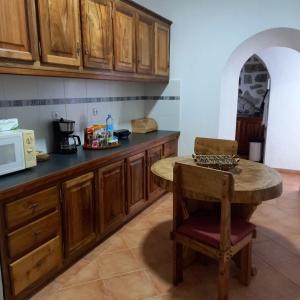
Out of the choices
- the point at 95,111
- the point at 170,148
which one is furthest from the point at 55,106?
the point at 170,148

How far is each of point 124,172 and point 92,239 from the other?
71 centimetres

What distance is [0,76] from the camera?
209 cm

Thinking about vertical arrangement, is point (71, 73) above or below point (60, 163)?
above

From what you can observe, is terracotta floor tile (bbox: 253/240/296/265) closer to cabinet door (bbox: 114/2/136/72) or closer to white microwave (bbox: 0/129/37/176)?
white microwave (bbox: 0/129/37/176)

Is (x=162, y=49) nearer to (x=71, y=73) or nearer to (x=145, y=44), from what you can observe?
(x=145, y=44)

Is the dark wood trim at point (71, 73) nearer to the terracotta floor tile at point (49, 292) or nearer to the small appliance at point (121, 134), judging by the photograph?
the small appliance at point (121, 134)

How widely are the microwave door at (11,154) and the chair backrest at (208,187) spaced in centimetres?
102

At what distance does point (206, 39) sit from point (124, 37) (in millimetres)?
1262

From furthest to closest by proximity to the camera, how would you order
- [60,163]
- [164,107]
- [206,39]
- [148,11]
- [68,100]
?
[164,107] < [206,39] < [148,11] < [68,100] < [60,163]

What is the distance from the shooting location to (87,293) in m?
2.00

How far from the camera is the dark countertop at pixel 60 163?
175 centimetres

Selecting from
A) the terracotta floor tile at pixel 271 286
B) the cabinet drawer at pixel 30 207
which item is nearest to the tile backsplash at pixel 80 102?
the cabinet drawer at pixel 30 207

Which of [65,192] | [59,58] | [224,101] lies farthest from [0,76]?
[224,101]

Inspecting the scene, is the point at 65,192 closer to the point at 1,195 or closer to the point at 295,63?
the point at 1,195
